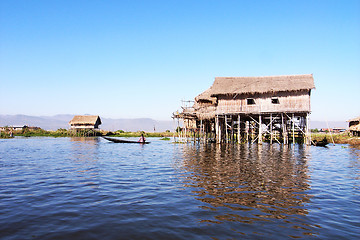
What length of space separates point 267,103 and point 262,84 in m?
2.30

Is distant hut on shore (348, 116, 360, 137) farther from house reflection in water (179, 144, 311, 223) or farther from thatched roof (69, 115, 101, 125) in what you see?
thatched roof (69, 115, 101, 125)

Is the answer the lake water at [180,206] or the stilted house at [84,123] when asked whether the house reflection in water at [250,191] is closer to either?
the lake water at [180,206]

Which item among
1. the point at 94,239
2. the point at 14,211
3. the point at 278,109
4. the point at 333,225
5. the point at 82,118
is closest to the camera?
the point at 94,239

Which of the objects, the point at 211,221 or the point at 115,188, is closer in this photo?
the point at 211,221

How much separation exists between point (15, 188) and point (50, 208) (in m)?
3.17

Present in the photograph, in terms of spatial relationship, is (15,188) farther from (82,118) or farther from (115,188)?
(82,118)

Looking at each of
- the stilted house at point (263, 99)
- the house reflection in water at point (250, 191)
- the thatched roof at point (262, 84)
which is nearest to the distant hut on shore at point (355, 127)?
the stilted house at point (263, 99)

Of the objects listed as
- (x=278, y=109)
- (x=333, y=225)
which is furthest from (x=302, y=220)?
(x=278, y=109)

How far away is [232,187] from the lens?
8.91 meters

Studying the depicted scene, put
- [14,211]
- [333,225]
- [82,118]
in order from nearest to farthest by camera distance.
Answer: [333,225], [14,211], [82,118]

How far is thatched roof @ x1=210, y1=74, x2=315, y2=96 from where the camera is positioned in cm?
2803

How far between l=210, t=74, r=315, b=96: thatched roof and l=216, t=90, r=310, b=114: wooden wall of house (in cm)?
77

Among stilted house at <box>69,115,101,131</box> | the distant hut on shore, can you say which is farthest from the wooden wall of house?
stilted house at <box>69,115,101,131</box>

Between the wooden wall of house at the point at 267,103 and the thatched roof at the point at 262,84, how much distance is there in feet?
2.54
